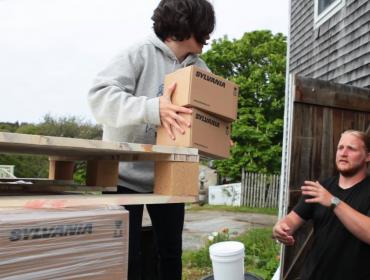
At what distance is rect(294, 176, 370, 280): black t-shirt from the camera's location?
267 cm

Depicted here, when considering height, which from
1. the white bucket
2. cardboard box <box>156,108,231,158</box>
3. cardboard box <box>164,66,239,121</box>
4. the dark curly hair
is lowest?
the white bucket

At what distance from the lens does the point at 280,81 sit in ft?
69.8

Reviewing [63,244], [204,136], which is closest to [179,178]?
[204,136]

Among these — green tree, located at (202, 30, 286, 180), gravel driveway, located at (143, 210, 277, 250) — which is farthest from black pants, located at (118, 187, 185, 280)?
green tree, located at (202, 30, 286, 180)

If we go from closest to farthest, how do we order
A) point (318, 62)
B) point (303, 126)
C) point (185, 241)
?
point (303, 126)
point (318, 62)
point (185, 241)

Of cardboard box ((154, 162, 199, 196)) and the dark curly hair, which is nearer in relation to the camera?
cardboard box ((154, 162, 199, 196))

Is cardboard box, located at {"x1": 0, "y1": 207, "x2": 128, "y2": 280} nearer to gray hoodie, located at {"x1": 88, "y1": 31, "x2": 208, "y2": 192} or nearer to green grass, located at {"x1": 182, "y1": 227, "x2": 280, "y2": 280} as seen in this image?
gray hoodie, located at {"x1": 88, "y1": 31, "x2": 208, "y2": 192}

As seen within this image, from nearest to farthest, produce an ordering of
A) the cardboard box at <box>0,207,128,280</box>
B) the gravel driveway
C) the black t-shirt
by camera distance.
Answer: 1. the cardboard box at <box>0,207,128,280</box>
2. the black t-shirt
3. the gravel driveway

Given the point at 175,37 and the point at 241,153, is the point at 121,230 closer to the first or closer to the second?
the point at 175,37

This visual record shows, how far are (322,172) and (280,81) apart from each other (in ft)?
58.8

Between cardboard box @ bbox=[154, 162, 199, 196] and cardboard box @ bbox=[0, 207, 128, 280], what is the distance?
0.27 meters

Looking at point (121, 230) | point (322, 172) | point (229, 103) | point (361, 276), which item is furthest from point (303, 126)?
point (121, 230)

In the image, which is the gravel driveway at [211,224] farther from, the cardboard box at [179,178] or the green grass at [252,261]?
→ the cardboard box at [179,178]

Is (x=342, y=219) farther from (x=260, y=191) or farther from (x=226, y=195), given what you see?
(x=226, y=195)
